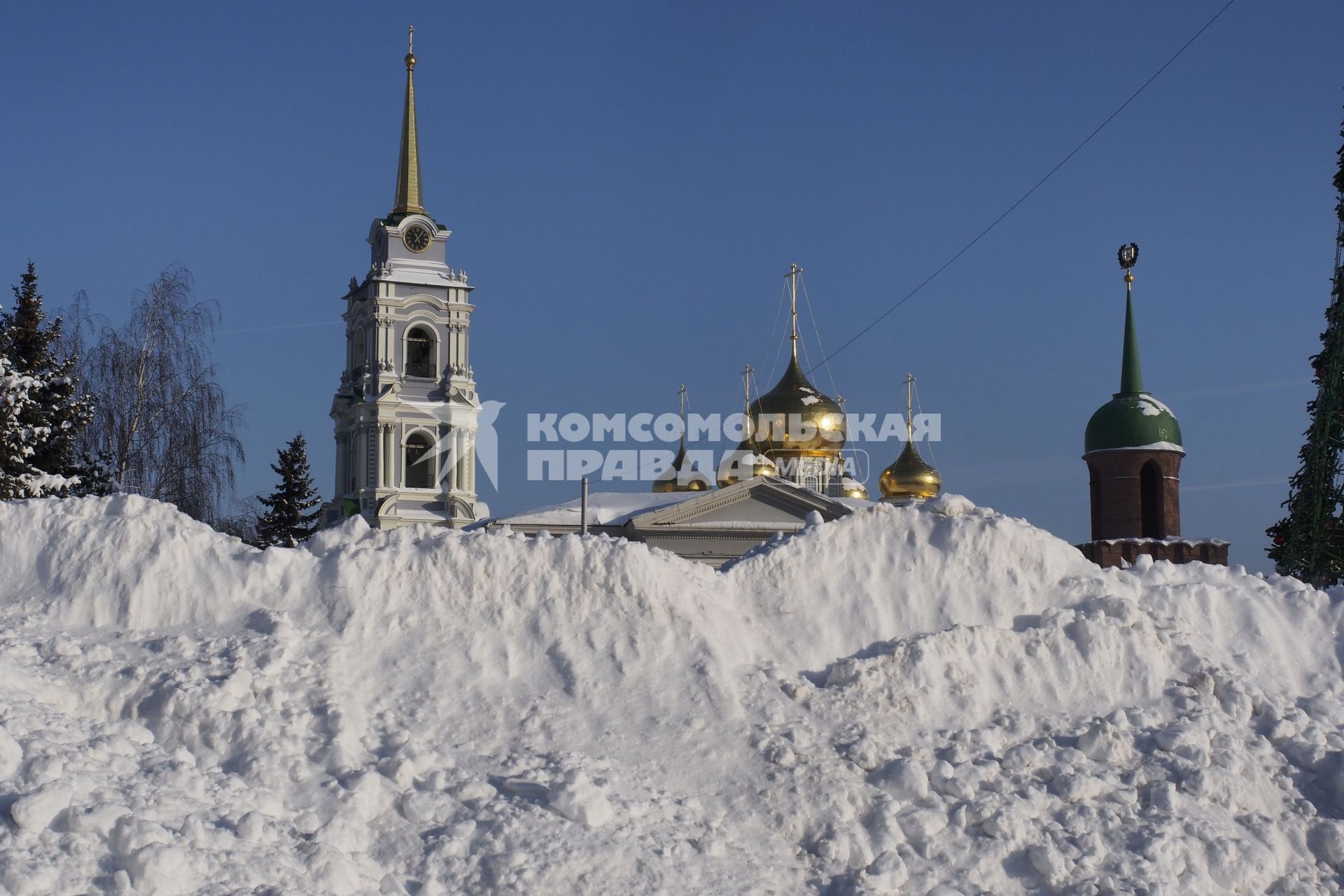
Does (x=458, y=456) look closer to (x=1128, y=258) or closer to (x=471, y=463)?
(x=471, y=463)

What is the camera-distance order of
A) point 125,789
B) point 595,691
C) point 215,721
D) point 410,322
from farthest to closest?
point 410,322
point 595,691
point 215,721
point 125,789

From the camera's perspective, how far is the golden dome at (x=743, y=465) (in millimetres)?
43750

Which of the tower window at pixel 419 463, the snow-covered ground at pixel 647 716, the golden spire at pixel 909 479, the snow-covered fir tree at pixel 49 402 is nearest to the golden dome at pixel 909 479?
the golden spire at pixel 909 479

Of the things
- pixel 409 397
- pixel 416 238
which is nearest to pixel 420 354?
pixel 409 397

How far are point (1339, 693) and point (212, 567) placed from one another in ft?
25.0

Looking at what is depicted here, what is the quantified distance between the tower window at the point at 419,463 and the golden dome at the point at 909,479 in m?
14.9

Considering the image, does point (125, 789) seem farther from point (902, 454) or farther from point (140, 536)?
point (902, 454)

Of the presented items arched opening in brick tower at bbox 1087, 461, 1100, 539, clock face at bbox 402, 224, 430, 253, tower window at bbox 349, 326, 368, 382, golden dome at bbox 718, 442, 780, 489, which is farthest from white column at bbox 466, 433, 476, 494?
arched opening in brick tower at bbox 1087, 461, 1100, 539

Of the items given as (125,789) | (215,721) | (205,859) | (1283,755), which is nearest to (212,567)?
(215,721)

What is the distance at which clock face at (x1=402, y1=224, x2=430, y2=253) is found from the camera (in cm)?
4703

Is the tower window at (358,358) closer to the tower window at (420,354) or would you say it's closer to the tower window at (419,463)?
the tower window at (420,354)

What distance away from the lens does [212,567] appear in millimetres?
8805

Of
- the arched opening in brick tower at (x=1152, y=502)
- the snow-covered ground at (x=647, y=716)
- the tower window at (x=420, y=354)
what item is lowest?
the snow-covered ground at (x=647, y=716)

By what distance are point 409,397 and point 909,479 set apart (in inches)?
652
